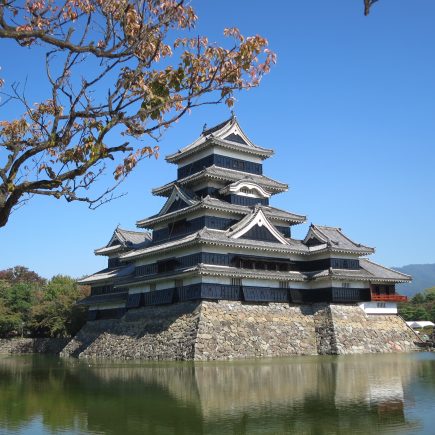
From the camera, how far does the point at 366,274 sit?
38.3 meters

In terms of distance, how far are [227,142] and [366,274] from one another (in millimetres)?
14617

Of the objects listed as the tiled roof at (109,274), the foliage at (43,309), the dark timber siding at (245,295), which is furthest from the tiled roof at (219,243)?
the foliage at (43,309)

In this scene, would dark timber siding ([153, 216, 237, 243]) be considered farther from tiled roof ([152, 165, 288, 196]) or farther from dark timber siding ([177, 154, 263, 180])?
dark timber siding ([177, 154, 263, 180])

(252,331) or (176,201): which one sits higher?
(176,201)

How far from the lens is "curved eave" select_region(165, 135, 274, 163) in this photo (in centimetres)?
3847

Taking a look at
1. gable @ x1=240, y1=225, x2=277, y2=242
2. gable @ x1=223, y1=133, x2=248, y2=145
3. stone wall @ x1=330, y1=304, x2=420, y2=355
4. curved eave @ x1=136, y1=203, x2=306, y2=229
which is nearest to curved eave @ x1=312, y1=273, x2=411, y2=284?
stone wall @ x1=330, y1=304, x2=420, y2=355

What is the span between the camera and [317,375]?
21.0m

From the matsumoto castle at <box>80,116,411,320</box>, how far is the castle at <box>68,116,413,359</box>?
0.07 m

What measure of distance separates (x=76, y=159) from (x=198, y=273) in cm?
2315

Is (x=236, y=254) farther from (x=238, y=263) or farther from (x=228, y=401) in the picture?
(x=228, y=401)

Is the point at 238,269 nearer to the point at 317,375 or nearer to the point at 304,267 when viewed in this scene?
the point at 304,267

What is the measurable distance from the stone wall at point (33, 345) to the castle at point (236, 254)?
37.5 ft

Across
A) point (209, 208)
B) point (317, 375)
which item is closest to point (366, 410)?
point (317, 375)

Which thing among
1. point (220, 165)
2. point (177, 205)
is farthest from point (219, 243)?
point (220, 165)
